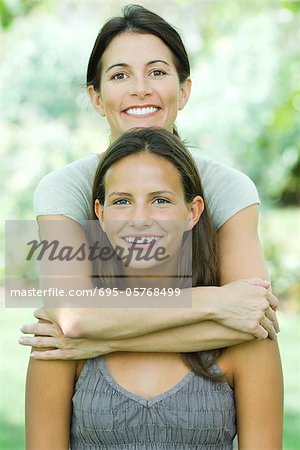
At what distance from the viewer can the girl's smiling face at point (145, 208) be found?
7.09 feet

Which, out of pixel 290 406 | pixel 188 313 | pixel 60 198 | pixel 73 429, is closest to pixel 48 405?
pixel 73 429

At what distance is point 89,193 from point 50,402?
65 cm

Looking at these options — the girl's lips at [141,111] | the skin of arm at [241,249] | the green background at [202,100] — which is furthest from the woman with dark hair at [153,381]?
the green background at [202,100]

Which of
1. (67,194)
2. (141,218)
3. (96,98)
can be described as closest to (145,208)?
(141,218)

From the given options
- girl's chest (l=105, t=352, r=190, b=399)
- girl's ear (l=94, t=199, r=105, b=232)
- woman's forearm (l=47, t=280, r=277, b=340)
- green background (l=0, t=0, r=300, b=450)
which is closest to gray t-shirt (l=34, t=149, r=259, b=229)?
girl's ear (l=94, t=199, r=105, b=232)

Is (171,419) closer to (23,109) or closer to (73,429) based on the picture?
(73,429)

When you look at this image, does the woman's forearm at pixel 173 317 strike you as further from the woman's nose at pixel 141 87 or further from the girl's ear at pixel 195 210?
the woman's nose at pixel 141 87

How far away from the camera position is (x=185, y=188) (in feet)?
7.39

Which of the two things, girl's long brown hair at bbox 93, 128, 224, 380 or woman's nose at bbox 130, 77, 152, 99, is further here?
woman's nose at bbox 130, 77, 152, 99

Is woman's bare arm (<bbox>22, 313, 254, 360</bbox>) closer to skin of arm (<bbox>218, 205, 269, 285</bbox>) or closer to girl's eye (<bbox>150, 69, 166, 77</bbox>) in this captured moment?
skin of arm (<bbox>218, 205, 269, 285</bbox>)

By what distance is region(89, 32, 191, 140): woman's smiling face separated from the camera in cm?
255

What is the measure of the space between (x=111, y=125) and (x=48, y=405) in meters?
0.90

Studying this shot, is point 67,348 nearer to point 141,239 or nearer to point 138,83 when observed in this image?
point 141,239

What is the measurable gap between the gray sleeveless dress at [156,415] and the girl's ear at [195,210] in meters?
0.39
